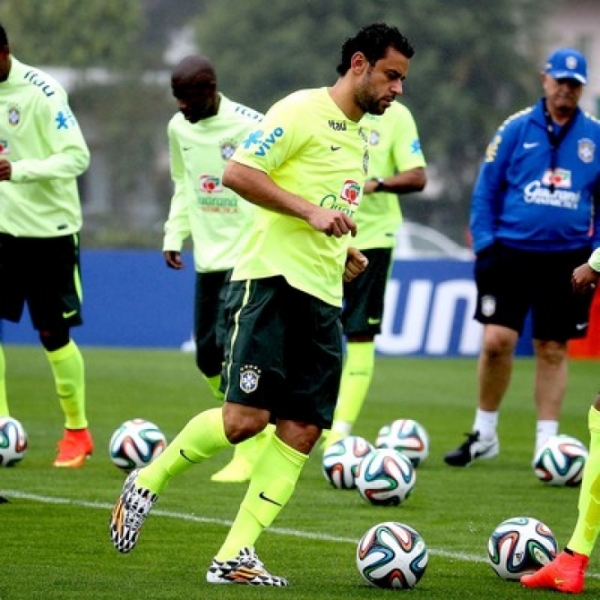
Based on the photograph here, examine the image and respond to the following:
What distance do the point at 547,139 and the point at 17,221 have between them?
330 centimetres

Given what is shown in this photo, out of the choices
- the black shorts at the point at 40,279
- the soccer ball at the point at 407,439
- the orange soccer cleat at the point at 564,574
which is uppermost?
the orange soccer cleat at the point at 564,574

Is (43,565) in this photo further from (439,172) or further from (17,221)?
(439,172)

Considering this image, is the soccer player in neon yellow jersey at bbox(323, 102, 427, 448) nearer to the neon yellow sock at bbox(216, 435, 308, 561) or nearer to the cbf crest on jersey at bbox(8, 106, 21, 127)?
the cbf crest on jersey at bbox(8, 106, 21, 127)

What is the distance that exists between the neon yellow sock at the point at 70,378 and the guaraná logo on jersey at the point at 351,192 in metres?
4.10

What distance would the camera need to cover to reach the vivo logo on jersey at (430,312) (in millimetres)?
23578

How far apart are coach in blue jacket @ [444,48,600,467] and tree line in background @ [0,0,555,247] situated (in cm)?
3410

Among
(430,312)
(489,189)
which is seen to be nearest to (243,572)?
(489,189)

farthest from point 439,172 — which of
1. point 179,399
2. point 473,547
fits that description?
point 473,547

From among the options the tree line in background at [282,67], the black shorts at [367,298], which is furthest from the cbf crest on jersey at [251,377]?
the tree line in background at [282,67]

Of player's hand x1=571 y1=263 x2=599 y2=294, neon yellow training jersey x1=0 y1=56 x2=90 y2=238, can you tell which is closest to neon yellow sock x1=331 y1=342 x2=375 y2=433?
neon yellow training jersey x1=0 y1=56 x2=90 y2=238

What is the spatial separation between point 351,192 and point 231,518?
2417 mm

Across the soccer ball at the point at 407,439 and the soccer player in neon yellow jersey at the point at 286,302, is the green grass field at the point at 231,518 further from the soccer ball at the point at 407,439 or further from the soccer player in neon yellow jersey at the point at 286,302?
the soccer player in neon yellow jersey at the point at 286,302

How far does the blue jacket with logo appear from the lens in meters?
12.4

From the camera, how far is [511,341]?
12.6 m
